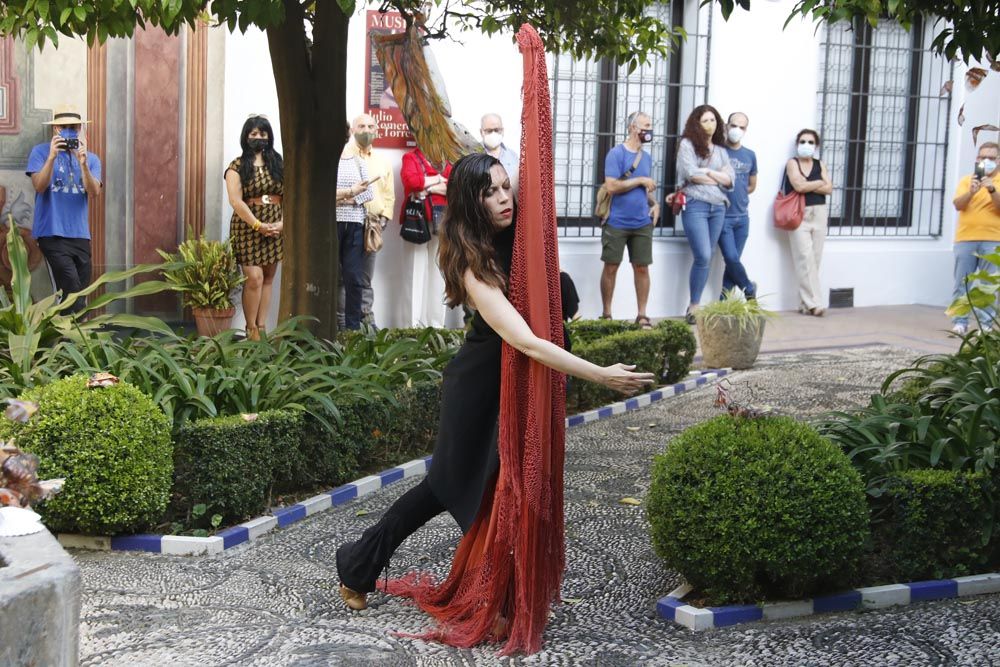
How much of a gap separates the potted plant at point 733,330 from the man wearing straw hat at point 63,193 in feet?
17.2

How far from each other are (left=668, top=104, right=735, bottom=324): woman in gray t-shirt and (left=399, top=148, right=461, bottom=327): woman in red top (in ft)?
9.03

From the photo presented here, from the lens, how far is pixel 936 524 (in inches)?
210

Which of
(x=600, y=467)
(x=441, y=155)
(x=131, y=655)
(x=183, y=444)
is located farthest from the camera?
(x=441, y=155)

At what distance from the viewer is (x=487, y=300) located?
15.1 feet

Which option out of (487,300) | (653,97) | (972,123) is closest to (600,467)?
(487,300)

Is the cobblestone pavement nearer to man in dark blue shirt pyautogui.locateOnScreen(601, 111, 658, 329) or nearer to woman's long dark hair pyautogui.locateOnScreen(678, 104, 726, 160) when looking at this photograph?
man in dark blue shirt pyautogui.locateOnScreen(601, 111, 658, 329)

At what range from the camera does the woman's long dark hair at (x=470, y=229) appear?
4.64m

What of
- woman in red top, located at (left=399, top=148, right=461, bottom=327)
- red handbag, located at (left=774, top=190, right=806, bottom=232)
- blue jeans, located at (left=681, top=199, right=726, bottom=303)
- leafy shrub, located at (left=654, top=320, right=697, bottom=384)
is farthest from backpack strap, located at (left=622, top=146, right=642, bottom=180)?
leafy shrub, located at (left=654, top=320, right=697, bottom=384)

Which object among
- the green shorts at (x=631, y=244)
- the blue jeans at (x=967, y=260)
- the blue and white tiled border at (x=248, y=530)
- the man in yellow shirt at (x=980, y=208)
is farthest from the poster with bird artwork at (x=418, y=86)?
the blue jeans at (x=967, y=260)

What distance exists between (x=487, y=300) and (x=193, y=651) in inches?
64.0

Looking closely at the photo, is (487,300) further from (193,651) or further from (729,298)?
(729,298)

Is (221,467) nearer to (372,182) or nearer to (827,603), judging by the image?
(827,603)

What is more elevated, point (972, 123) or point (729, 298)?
point (972, 123)

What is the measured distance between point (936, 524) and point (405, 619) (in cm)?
221
